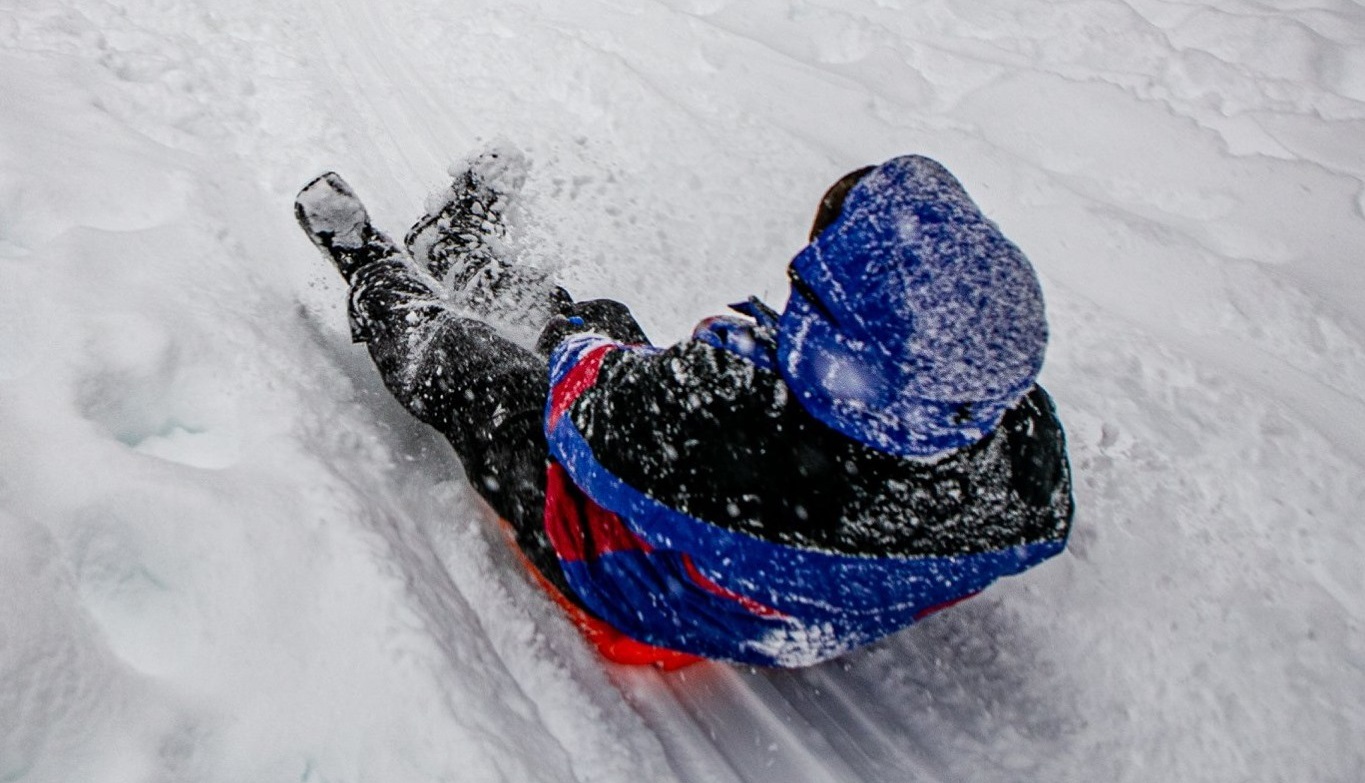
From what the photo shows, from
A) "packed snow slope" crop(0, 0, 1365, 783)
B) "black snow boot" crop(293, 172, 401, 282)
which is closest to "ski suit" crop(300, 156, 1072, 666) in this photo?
"packed snow slope" crop(0, 0, 1365, 783)

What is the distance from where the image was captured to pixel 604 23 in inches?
170

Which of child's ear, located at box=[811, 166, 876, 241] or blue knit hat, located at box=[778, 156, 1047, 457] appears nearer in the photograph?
blue knit hat, located at box=[778, 156, 1047, 457]

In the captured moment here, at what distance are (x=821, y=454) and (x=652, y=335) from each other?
5.71ft

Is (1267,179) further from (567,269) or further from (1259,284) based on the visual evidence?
(567,269)

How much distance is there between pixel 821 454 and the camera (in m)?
1.14

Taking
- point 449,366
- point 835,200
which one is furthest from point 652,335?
point 835,200

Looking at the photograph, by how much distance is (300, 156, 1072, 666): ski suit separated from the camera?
3.32 ft

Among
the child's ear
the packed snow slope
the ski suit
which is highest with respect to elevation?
the child's ear

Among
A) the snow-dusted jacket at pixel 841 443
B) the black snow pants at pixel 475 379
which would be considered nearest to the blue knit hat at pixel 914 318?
the snow-dusted jacket at pixel 841 443

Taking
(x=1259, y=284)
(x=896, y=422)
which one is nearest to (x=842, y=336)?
(x=896, y=422)

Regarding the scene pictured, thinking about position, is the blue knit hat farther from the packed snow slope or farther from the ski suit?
the packed snow slope

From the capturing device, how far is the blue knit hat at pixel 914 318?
0.99 metres

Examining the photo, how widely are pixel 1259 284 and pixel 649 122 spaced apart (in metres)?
2.47

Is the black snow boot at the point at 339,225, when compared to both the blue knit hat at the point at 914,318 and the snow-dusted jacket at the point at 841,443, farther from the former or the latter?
the blue knit hat at the point at 914,318
